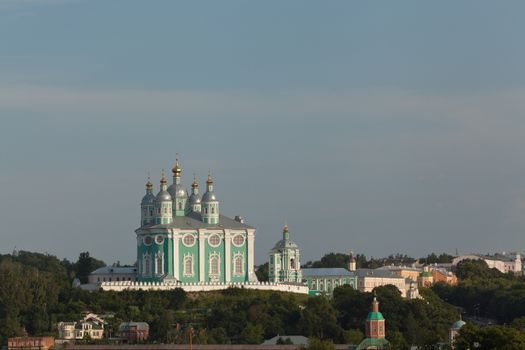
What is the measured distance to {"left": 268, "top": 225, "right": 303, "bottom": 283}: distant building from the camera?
10925cm

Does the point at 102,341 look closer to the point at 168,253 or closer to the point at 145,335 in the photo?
the point at 145,335

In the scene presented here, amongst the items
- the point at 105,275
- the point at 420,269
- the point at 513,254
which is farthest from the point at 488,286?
the point at 513,254

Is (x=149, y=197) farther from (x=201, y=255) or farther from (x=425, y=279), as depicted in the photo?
(x=425, y=279)

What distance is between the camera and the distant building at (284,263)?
109m

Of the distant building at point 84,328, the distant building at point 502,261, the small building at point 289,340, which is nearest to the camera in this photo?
the small building at point 289,340

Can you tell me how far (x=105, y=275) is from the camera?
106 meters

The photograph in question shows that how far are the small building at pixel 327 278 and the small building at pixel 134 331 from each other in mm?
20366

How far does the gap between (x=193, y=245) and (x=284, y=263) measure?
29.2 ft

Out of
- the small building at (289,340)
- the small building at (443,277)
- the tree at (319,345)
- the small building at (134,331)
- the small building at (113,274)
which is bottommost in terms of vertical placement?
the tree at (319,345)

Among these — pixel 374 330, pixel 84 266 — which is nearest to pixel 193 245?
pixel 84 266

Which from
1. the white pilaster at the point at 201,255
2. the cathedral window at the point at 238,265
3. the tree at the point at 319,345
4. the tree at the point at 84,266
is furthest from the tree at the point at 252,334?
the tree at the point at 84,266

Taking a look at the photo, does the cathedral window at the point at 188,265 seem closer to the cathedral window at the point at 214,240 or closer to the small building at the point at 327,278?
the cathedral window at the point at 214,240

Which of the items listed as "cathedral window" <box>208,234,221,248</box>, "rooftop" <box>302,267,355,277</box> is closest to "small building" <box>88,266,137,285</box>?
"cathedral window" <box>208,234,221,248</box>

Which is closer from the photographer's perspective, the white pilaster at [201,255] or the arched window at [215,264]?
the white pilaster at [201,255]
